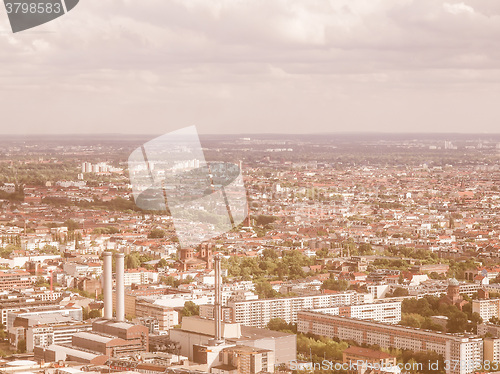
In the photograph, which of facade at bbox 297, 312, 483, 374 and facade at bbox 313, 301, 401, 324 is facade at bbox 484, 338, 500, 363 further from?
facade at bbox 313, 301, 401, 324

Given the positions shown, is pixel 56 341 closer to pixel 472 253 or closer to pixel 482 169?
pixel 472 253

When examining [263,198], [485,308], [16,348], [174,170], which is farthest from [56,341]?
[263,198]

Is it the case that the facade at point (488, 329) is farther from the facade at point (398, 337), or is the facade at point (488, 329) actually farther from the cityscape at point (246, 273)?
the facade at point (398, 337)

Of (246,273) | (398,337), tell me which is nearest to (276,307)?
(398,337)

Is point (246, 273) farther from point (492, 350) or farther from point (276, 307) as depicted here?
point (492, 350)

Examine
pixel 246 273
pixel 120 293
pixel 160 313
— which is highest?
pixel 120 293

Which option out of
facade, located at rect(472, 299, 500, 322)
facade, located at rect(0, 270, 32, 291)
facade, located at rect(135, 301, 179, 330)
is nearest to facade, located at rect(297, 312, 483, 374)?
facade, located at rect(135, 301, 179, 330)
